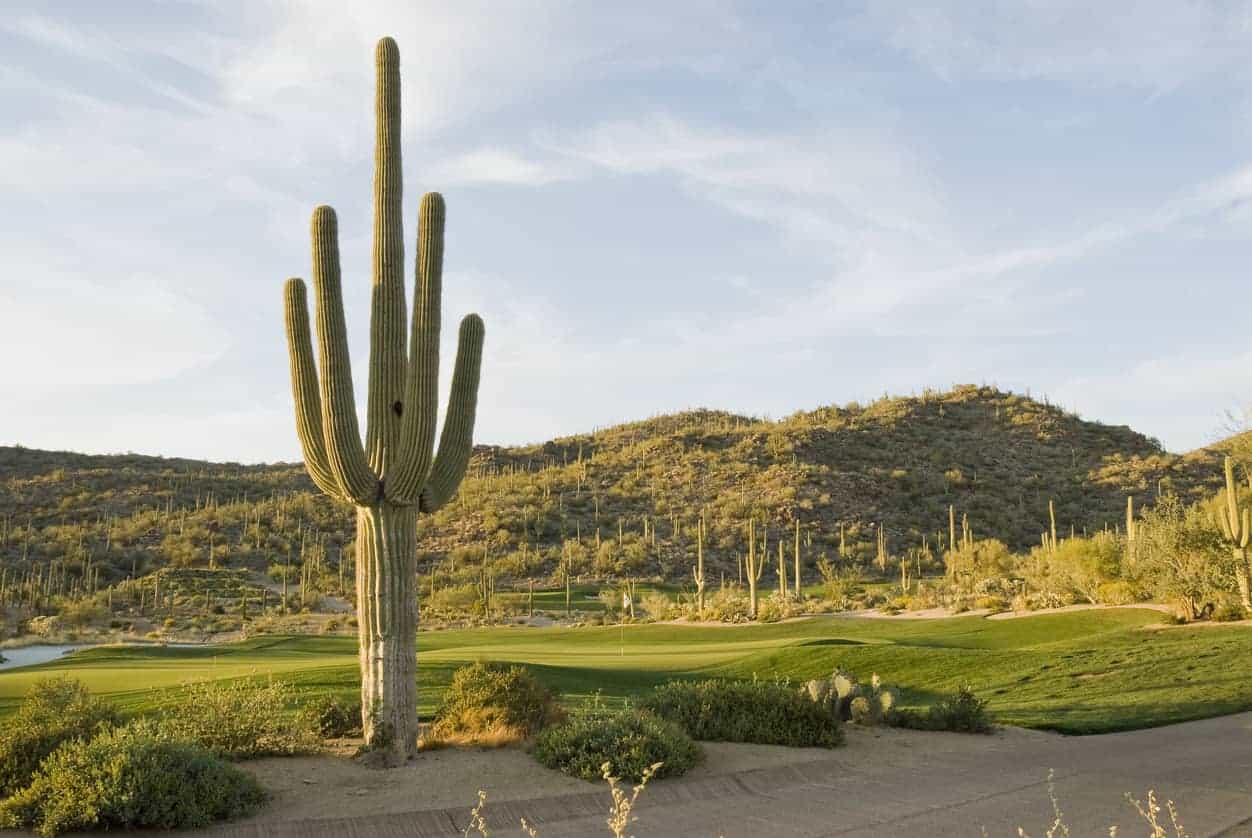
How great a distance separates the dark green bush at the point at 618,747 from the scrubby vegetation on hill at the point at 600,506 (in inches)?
1544

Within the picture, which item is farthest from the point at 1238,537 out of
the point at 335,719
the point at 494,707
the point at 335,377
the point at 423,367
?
the point at 335,377

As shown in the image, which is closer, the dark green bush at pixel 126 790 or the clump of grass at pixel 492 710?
the dark green bush at pixel 126 790

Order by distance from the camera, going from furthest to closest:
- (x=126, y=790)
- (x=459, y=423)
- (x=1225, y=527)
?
1. (x=1225, y=527)
2. (x=459, y=423)
3. (x=126, y=790)

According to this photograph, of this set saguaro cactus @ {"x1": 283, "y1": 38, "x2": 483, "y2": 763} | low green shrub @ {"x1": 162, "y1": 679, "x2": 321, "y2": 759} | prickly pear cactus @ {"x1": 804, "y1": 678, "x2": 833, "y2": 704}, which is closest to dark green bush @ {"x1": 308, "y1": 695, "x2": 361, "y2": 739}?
low green shrub @ {"x1": 162, "y1": 679, "x2": 321, "y2": 759}

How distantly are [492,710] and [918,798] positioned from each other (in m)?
5.45

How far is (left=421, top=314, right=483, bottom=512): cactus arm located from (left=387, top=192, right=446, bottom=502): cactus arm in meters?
0.46

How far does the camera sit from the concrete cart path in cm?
911

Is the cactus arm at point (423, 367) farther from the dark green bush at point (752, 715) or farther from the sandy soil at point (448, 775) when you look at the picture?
the dark green bush at point (752, 715)

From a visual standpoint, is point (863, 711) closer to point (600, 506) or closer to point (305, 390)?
point (305, 390)

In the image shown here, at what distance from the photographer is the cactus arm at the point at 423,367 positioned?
12406 millimetres

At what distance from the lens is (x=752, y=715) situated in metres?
13.5

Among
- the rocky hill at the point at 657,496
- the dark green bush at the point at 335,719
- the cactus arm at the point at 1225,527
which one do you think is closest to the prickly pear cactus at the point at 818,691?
the dark green bush at the point at 335,719

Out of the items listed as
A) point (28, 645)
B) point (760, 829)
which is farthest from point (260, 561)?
point (760, 829)

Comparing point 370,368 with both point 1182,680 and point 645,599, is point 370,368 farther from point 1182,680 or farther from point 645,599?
point 645,599
